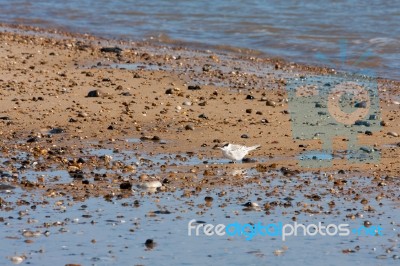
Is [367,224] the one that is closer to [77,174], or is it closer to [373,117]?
[77,174]

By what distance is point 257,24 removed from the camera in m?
18.0

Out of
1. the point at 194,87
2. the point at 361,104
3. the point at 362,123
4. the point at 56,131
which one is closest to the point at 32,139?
the point at 56,131

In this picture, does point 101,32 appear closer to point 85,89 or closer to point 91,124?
point 85,89

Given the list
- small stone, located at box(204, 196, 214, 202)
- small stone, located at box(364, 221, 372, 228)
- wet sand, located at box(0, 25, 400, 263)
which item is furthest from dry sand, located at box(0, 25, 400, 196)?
small stone, located at box(364, 221, 372, 228)

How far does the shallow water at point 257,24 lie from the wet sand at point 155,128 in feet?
5.09

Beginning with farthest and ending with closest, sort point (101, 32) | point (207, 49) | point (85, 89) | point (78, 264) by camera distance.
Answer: point (101, 32), point (207, 49), point (85, 89), point (78, 264)

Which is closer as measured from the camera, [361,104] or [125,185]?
[125,185]

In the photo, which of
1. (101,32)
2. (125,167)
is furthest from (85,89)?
(101,32)

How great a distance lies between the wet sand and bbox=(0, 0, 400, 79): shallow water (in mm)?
1550

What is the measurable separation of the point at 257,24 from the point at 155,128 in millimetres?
9040

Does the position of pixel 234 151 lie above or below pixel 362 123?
above

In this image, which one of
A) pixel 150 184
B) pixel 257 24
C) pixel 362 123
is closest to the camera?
pixel 150 184

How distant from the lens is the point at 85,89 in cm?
1076

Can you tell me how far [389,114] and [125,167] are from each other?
353 centimetres
